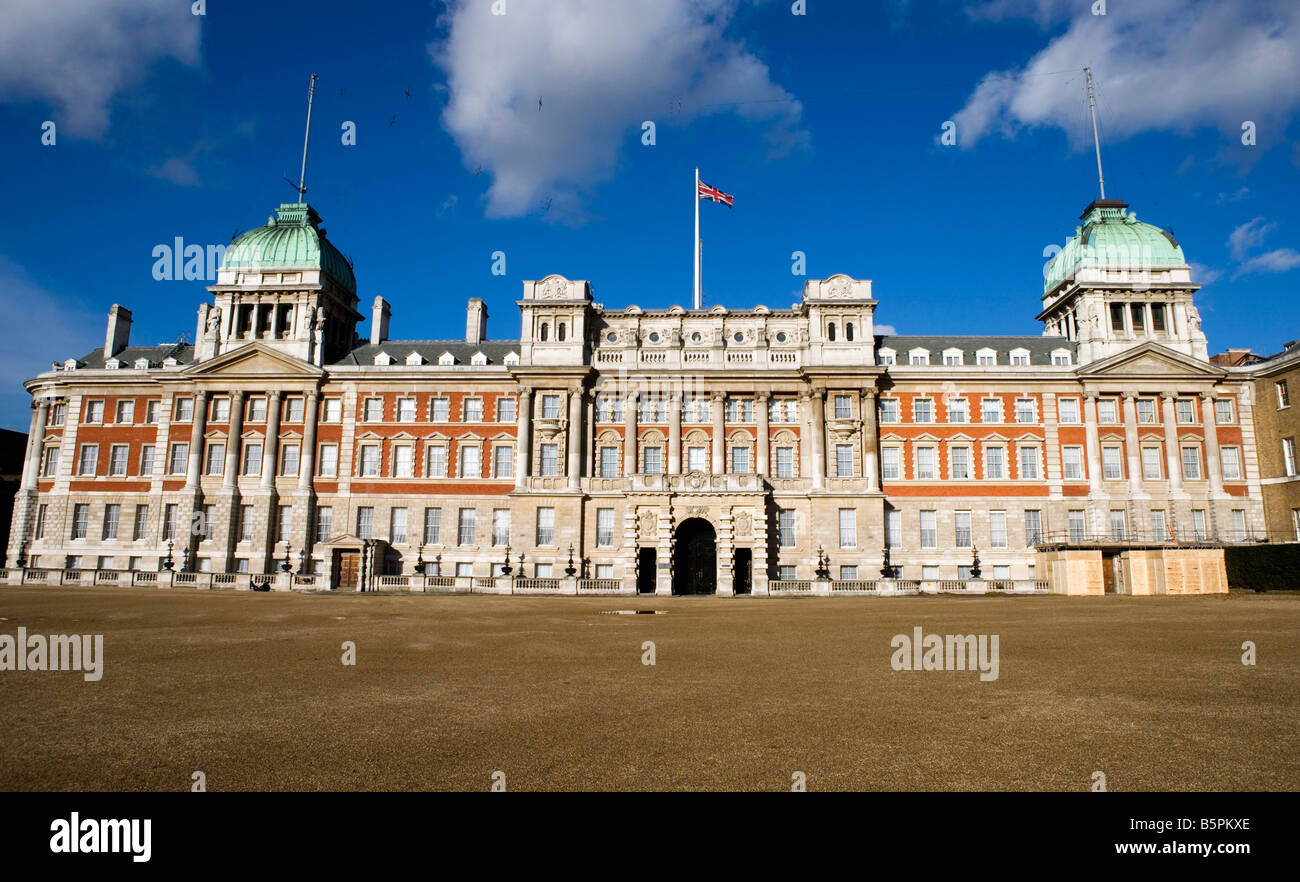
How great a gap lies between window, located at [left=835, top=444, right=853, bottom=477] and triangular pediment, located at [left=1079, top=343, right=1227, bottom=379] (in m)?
17.3

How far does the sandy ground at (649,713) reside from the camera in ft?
26.5

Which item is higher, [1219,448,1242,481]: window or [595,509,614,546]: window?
[1219,448,1242,481]: window

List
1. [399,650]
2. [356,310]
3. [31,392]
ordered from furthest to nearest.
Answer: [356,310]
[31,392]
[399,650]

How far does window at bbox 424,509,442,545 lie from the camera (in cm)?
5453

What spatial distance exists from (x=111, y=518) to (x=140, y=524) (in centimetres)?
249

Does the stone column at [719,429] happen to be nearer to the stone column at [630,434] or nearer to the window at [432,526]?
the stone column at [630,434]

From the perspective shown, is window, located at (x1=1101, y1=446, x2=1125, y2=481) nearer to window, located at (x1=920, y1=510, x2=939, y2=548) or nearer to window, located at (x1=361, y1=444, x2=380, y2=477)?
window, located at (x1=920, y1=510, x2=939, y2=548)

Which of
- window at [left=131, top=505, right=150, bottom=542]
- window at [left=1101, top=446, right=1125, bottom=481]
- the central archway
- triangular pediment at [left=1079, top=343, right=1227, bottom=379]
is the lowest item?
the central archway

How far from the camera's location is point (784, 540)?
51844mm

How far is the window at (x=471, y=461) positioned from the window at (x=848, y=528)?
25560mm

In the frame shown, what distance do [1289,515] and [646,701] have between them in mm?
57196

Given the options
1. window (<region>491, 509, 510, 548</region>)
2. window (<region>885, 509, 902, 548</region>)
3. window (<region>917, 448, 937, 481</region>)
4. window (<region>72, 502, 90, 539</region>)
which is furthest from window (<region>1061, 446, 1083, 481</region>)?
window (<region>72, 502, 90, 539</region>)
